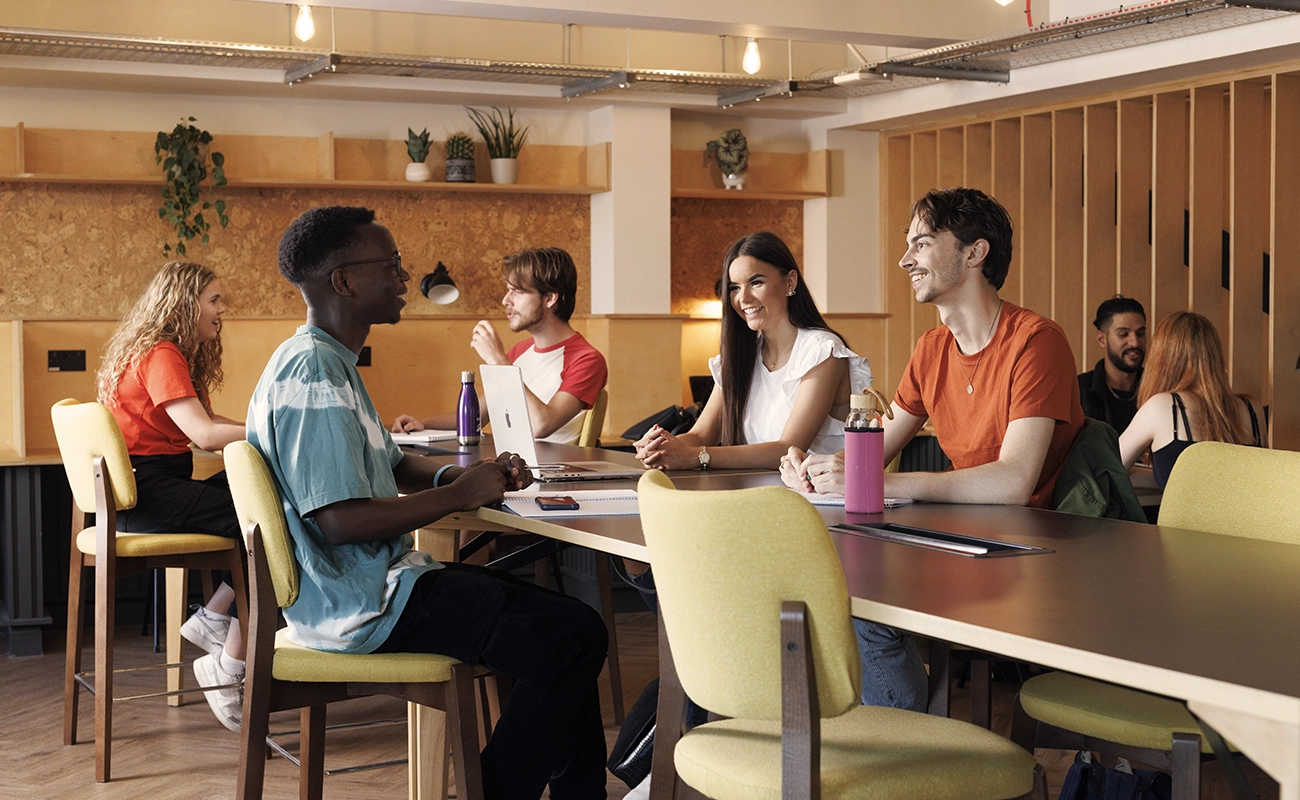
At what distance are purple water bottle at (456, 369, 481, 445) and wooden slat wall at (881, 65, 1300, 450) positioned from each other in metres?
3.52

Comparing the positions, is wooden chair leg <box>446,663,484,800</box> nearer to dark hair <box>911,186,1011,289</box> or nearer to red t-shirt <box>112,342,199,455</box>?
dark hair <box>911,186,1011,289</box>

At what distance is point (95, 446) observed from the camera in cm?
345

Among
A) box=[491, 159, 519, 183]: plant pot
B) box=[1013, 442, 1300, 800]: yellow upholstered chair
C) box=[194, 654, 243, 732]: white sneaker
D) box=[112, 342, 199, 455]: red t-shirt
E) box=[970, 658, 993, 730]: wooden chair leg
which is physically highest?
box=[491, 159, 519, 183]: plant pot

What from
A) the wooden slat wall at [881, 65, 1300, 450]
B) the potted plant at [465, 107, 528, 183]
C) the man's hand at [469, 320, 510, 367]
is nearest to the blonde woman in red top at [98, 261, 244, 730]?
the man's hand at [469, 320, 510, 367]

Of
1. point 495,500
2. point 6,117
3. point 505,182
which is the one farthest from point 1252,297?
point 6,117

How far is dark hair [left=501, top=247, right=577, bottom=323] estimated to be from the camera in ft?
14.5

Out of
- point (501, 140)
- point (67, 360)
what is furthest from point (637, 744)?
point (501, 140)

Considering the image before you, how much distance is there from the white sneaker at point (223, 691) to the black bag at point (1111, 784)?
2.38 m

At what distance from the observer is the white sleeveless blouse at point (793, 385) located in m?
3.30

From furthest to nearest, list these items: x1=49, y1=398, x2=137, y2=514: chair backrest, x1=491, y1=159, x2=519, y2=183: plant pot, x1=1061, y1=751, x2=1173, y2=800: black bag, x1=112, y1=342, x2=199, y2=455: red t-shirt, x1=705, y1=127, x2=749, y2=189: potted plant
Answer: x1=705, y1=127, x2=749, y2=189: potted plant → x1=491, y1=159, x2=519, y2=183: plant pot → x1=112, y1=342, x2=199, y2=455: red t-shirt → x1=49, y1=398, x2=137, y2=514: chair backrest → x1=1061, y1=751, x2=1173, y2=800: black bag

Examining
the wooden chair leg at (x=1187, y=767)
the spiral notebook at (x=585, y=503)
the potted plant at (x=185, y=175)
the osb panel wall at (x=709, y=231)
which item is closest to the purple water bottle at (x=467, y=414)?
the spiral notebook at (x=585, y=503)

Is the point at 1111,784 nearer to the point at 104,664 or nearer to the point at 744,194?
the point at 104,664

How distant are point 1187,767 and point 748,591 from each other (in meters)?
0.74

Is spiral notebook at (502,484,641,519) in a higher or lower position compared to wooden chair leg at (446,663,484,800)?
higher
